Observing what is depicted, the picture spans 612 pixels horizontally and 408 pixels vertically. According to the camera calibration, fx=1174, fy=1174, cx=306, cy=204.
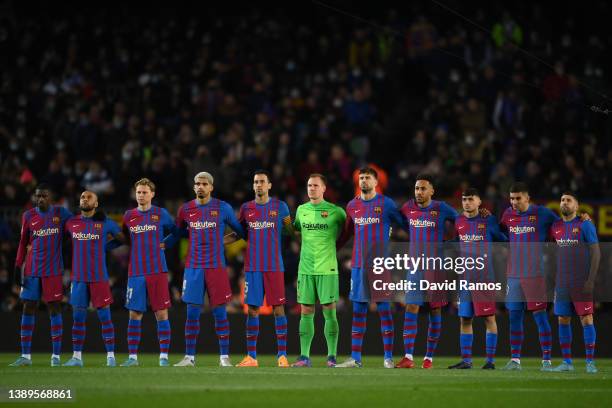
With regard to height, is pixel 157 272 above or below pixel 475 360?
above

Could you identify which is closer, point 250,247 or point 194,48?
point 250,247

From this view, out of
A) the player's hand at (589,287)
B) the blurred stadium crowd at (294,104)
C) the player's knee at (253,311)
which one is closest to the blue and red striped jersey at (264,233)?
the player's knee at (253,311)

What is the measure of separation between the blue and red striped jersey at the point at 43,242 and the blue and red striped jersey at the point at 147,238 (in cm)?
95

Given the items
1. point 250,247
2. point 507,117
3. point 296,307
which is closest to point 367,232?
point 250,247

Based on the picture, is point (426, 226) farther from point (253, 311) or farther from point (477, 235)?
point (253, 311)

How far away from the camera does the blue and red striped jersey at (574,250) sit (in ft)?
47.8

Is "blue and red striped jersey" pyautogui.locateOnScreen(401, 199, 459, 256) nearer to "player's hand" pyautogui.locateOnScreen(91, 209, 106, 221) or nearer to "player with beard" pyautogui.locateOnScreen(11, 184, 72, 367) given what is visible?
"player's hand" pyautogui.locateOnScreen(91, 209, 106, 221)

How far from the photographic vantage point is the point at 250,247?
48.6 ft

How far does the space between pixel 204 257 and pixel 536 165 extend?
8.22m

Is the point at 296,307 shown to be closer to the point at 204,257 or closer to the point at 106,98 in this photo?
the point at 204,257

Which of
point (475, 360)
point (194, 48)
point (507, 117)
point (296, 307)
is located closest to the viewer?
point (475, 360)

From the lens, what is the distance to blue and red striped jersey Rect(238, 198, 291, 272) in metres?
14.8

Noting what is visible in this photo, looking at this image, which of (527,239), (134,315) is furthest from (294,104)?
(134,315)

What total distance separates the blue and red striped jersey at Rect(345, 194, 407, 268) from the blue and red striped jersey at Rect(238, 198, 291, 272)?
0.96 metres
